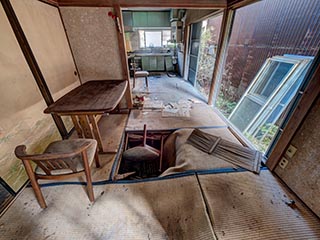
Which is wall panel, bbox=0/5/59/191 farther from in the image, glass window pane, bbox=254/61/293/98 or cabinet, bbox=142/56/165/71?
cabinet, bbox=142/56/165/71

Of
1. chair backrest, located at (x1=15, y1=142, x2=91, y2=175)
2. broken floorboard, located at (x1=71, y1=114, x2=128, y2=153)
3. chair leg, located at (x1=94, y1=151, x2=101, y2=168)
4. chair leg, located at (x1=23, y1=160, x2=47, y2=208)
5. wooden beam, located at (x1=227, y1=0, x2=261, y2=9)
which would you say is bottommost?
broken floorboard, located at (x1=71, y1=114, x2=128, y2=153)

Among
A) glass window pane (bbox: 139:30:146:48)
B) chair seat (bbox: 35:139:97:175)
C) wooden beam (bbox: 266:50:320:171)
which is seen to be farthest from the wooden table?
glass window pane (bbox: 139:30:146:48)

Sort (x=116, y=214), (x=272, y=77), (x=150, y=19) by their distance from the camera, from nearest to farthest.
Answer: (x=116, y=214) → (x=272, y=77) → (x=150, y=19)

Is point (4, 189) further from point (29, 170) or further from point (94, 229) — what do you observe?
point (94, 229)

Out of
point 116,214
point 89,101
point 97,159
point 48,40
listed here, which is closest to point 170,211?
point 116,214

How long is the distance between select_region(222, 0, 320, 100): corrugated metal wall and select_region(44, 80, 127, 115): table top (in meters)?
2.07

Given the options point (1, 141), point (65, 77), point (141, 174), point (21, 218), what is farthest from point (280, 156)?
point (65, 77)

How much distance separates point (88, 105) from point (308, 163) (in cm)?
207

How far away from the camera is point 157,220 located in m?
1.13

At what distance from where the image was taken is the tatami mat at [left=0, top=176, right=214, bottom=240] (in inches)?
41.3

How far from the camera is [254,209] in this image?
1179 millimetres

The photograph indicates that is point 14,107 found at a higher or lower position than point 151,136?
higher

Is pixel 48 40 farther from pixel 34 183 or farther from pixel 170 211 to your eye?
pixel 170 211

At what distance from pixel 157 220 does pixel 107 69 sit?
92.3 inches
